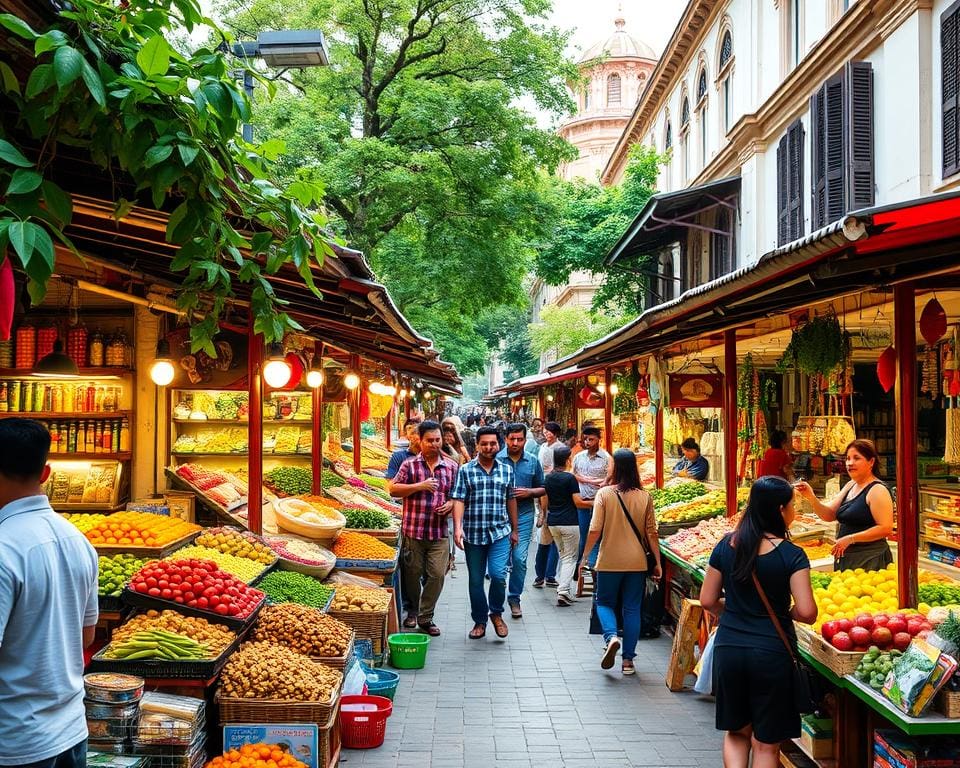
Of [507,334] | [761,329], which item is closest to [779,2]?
[761,329]

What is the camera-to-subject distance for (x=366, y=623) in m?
7.94

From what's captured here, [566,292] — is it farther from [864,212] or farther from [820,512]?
[864,212]

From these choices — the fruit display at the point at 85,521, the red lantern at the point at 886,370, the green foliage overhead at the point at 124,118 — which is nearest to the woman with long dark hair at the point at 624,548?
the red lantern at the point at 886,370

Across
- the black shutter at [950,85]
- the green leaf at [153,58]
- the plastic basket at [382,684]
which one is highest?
the black shutter at [950,85]

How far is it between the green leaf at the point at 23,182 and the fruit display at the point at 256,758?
3.56 m

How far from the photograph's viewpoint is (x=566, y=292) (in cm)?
5238

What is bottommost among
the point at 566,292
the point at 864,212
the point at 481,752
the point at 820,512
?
the point at 481,752

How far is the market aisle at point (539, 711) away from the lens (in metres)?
6.14

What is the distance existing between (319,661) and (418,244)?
18.6 meters

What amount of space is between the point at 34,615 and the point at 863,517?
6027mm

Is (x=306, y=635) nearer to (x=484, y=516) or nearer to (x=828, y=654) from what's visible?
(x=484, y=516)

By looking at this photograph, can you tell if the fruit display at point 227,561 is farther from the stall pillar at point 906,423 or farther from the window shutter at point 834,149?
the window shutter at point 834,149

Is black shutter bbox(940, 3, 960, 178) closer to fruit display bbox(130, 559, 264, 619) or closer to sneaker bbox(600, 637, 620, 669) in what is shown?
sneaker bbox(600, 637, 620, 669)

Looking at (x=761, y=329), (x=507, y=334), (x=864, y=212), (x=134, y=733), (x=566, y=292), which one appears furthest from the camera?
(x=507, y=334)
